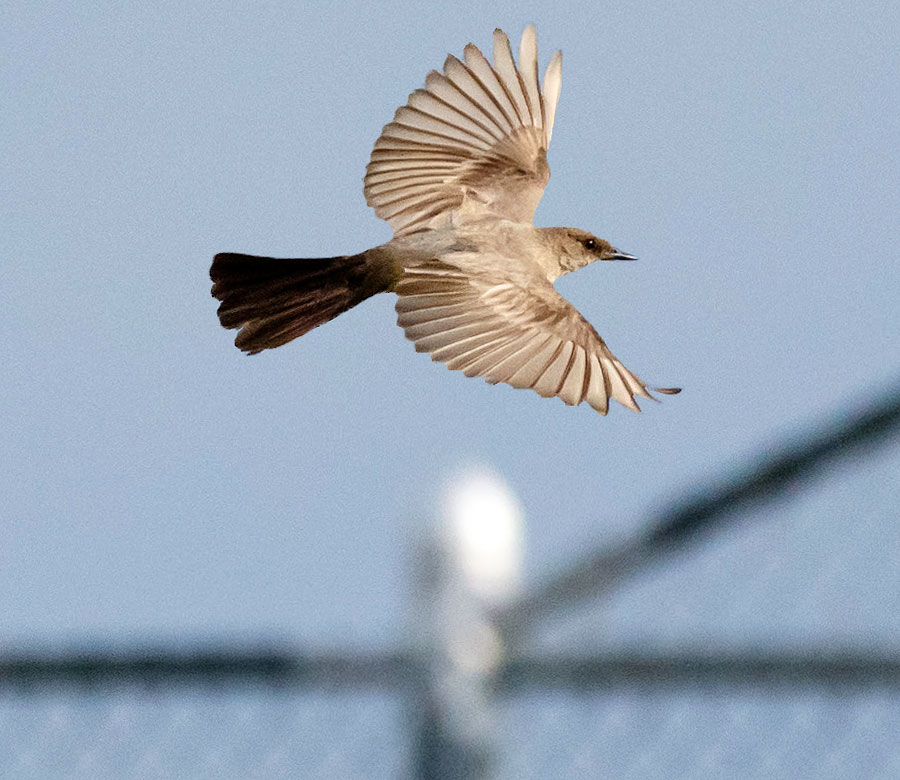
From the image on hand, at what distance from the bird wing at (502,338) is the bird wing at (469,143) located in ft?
0.54

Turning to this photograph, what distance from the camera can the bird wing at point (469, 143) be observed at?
829 millimetres

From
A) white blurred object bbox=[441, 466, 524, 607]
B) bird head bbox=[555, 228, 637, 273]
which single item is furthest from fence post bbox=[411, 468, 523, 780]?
bird head bbox=[555, 228, 637, 273]

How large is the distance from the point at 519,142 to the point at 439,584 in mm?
534

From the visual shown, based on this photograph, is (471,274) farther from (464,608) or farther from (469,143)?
(464,608)

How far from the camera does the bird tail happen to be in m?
0.61

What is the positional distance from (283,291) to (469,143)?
0.29 metres

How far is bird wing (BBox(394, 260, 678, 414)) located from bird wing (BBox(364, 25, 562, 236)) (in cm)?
16

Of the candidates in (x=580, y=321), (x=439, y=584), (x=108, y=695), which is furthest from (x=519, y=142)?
(x=108, y=695)

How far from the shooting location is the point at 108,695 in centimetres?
140

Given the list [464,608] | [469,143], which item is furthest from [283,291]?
[464,608]

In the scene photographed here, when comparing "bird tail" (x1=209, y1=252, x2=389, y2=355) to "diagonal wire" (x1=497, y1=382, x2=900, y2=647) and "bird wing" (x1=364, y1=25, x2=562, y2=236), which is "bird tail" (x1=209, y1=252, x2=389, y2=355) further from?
"diagonal wire" (x1=497, y1=382, x2=900, y2=647)

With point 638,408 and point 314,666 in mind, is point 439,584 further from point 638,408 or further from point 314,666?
point 638,408

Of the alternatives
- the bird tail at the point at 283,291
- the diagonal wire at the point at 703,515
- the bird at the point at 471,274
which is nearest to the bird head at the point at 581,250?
Answer: the bird at the point at 471,274

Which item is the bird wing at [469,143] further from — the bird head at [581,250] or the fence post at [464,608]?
the fence post at [464,608]
